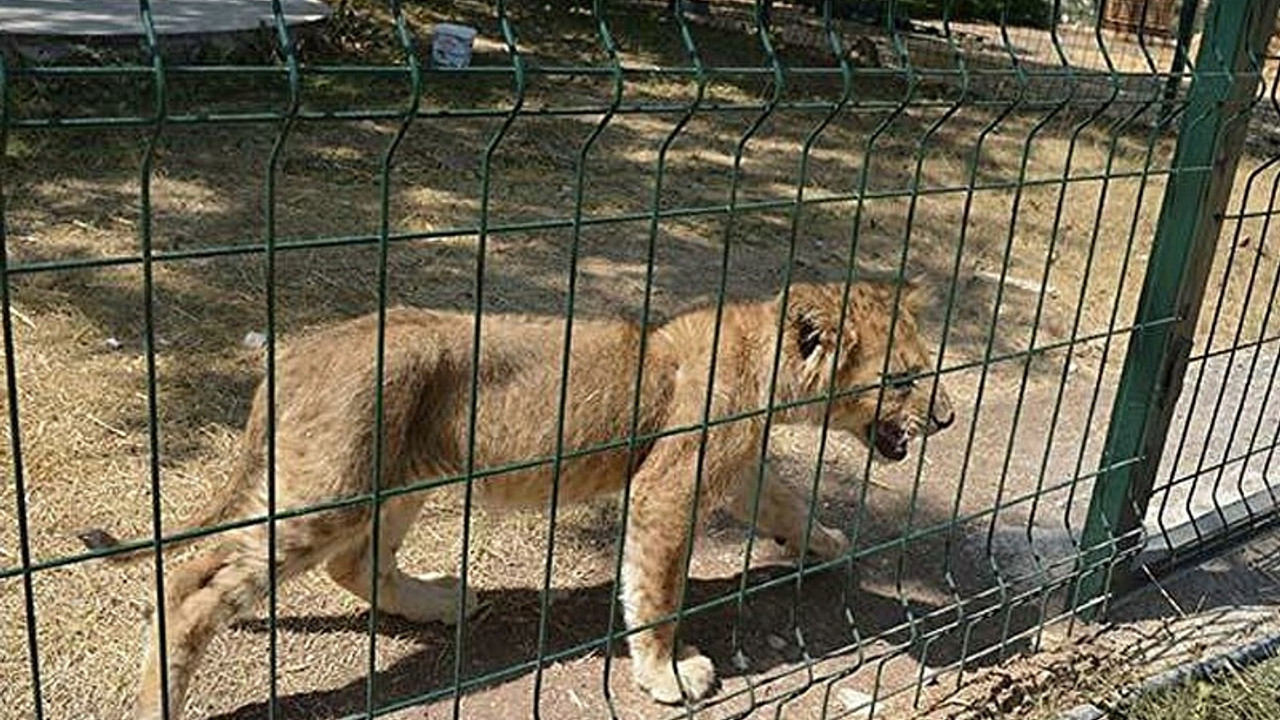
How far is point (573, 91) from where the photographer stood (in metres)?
11.9

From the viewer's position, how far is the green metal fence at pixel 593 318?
2.95 m

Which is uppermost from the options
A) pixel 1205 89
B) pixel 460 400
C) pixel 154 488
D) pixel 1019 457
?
pixel 1205 89

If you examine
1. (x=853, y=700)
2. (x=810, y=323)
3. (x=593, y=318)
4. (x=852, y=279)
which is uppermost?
(x=852, y=279)

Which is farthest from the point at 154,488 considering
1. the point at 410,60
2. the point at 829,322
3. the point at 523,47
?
the point at 523,47

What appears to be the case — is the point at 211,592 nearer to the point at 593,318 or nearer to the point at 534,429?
the point at 534,429

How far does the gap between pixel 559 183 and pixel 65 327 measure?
3893mm

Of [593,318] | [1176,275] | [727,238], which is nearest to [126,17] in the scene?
[593,318]

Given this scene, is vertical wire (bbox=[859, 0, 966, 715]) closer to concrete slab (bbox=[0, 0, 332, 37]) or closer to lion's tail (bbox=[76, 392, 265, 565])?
lion's tail (bbox=[76, 392, 265, 565])

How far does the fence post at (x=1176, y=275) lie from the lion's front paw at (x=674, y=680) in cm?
130

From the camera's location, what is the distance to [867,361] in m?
4.09

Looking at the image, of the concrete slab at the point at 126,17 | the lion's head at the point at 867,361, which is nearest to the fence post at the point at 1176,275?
the lion's head at the point at 867,361

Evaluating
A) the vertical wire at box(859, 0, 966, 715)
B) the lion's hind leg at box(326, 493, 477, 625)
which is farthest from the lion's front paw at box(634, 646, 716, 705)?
the lion's hind leg at box(326, 493, 477, 625)

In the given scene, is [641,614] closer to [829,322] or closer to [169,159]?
[829,322]

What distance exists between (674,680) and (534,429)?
86 cm
